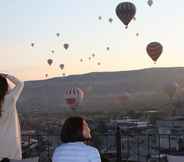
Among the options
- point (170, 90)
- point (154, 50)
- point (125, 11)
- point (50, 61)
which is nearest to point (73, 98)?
point (154, 50)

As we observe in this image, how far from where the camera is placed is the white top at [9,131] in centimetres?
602

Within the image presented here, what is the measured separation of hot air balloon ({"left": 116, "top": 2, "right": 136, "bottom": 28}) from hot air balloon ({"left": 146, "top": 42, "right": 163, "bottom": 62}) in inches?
108

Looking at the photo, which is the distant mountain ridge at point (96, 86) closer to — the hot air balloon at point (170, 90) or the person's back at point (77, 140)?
the hot air balloon at point (170, 90)

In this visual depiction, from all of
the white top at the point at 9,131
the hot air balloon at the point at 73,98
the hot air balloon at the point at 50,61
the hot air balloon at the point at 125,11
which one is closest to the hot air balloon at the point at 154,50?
the hot air balloon at the point at 125,11

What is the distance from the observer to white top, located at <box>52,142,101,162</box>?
509 centimetres

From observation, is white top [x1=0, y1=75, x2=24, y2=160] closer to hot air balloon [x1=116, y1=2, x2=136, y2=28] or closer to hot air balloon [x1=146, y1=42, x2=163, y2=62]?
hot air balloon [x1=116, y1=2, x2=136, y2=28]

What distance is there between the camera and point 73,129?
5.12 m

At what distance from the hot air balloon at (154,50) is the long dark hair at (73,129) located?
22155 millimetres

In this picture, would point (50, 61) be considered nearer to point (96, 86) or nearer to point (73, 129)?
point (73, 129)

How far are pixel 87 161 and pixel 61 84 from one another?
9307cm

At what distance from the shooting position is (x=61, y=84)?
322 feet

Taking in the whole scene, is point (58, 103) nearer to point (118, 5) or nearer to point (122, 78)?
point (122, 78)

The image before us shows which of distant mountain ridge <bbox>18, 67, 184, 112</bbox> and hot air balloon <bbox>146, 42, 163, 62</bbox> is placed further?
distant mountain ridge <bbox>18, 67, 184, 112</bbox>

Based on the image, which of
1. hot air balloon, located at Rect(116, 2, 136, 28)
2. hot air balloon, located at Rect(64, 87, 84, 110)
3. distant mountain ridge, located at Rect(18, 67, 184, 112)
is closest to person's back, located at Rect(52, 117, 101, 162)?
hot air balloon, located at Rect(116, 2, 136, 28)
